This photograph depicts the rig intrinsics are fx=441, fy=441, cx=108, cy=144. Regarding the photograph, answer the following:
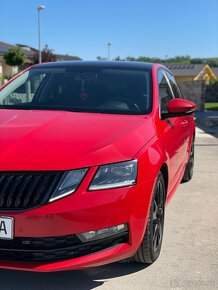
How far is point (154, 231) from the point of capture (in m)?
3.49

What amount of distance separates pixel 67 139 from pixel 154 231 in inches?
41.2

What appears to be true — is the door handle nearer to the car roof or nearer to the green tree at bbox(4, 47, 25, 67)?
the car roof

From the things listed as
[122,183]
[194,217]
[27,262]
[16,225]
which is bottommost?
[194,217]

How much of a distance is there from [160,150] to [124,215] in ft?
2.77

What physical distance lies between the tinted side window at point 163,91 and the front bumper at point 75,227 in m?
1.51

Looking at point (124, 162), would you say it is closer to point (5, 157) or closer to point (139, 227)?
point (139, 227)

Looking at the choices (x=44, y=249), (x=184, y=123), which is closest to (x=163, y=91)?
(x=184, y=123)

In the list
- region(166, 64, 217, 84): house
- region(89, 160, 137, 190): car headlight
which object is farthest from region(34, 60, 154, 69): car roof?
region(166, 64, 217, 84): house

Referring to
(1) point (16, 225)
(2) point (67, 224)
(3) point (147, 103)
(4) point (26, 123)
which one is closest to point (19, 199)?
(1) point (16, 225)

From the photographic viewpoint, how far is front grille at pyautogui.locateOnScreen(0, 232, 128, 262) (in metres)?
2.78

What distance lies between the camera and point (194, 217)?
4836mm

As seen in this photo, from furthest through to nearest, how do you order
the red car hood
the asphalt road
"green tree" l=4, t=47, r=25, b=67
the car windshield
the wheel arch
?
"green tree" l=4, t=47, r=25, b=67 < the car windshield < the wheel arch < the asphalt road < the red car hood

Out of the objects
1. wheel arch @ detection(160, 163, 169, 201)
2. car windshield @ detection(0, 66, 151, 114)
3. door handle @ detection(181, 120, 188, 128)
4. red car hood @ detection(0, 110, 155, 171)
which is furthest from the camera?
door handle @ detection(181, 120, 188, 128)

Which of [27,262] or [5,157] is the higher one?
[5,157]
